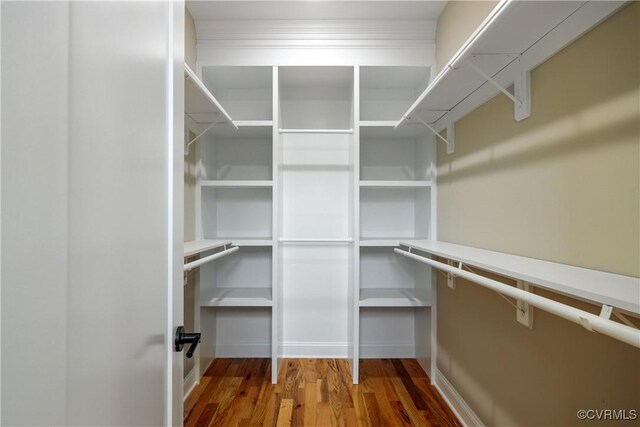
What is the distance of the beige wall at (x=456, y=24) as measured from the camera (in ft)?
4.68

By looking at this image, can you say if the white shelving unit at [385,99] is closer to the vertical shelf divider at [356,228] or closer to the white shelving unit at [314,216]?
the white shelving unit at [314,216]

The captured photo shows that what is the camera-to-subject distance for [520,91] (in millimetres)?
1125

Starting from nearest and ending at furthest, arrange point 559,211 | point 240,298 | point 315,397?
point 559,211 → point 315,397 → point 240,298

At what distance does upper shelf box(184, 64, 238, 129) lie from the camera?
134 centimetres

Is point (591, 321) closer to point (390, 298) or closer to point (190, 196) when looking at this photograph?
point (390, 298)

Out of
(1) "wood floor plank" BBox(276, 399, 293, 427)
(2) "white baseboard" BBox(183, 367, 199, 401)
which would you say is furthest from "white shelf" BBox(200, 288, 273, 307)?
(1) "wood floor plank" BBox(276, 399, 293, 427)

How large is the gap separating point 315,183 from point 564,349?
67.6 inches

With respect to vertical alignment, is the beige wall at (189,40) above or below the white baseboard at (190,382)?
above

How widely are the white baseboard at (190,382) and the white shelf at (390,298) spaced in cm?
113

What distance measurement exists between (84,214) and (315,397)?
5.74 feet

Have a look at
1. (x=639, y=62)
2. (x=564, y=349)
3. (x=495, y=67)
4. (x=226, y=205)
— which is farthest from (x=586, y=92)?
(x=226, y=205)

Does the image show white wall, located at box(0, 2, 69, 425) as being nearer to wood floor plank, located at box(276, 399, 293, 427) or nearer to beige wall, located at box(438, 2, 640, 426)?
beige wall, located at box(438, 2, 640, 426)

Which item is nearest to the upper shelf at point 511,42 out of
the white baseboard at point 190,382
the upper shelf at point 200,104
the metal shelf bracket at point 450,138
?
the metal shelf bracket at point 450,138

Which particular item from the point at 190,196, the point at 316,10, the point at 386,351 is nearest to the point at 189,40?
the point at 316,10
